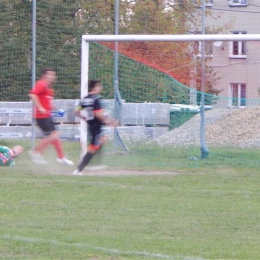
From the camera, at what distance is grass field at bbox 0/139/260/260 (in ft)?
24.8

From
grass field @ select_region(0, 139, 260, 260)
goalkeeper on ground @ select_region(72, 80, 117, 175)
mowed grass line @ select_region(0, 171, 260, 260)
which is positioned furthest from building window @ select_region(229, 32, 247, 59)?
goalkeeper on ground @ select_region(72, 80, 117, 175)

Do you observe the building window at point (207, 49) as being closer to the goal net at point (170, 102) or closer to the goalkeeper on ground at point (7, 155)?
the goal net at point (170, 102)

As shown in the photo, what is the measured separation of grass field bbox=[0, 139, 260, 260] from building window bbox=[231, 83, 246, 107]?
151 cm

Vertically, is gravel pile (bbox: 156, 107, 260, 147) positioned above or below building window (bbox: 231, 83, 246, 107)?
below

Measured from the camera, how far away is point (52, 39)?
1986 cm

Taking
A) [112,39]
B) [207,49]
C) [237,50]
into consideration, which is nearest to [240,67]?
[237,50]

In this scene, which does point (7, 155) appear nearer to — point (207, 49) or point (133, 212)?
point (207, 49)

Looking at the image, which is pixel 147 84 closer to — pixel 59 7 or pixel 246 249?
pixel 59 7

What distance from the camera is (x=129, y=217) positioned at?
31.0 ft

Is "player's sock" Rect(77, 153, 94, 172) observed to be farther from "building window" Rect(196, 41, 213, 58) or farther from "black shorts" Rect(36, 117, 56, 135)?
"building window" Rect(196, 41, 213, 58)

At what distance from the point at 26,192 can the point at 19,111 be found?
11.5m

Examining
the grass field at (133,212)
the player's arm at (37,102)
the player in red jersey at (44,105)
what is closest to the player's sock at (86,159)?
the grass field at (133,212)

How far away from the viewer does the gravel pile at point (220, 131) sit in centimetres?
1653

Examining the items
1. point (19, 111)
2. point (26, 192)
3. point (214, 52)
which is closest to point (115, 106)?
point (214, 52)
